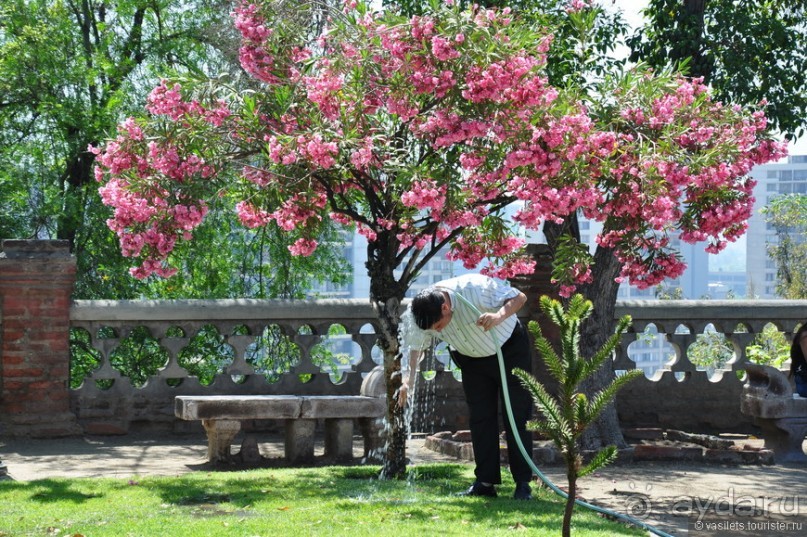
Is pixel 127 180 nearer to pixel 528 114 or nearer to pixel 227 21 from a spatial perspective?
pixel 528 114

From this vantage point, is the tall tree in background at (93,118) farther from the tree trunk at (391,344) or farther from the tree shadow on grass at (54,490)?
the tree shadow on grass at (54,490)

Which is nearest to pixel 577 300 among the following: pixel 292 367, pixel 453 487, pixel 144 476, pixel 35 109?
pixel 453 487

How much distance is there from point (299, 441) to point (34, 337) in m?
2.76

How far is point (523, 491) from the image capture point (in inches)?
298

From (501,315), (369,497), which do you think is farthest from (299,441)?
(501,315)

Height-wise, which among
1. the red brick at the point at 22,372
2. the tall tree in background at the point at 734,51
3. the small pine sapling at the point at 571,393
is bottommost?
the red brick at the point at 22,372

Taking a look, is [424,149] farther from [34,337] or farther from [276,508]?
[34,337]

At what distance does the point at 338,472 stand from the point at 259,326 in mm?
2739

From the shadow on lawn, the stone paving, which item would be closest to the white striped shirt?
the shadow on lawn

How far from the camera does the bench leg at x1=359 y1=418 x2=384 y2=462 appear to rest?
32.7 feet


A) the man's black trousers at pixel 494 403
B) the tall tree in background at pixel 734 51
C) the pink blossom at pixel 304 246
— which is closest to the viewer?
the man's black trousers at pixel 494 403

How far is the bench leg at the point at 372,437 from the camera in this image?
997 centimetres

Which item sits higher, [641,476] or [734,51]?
[734,51]

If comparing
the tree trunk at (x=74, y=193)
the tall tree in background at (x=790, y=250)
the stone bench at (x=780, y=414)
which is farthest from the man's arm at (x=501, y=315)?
the tall tree in background at (x=790, y=250)
